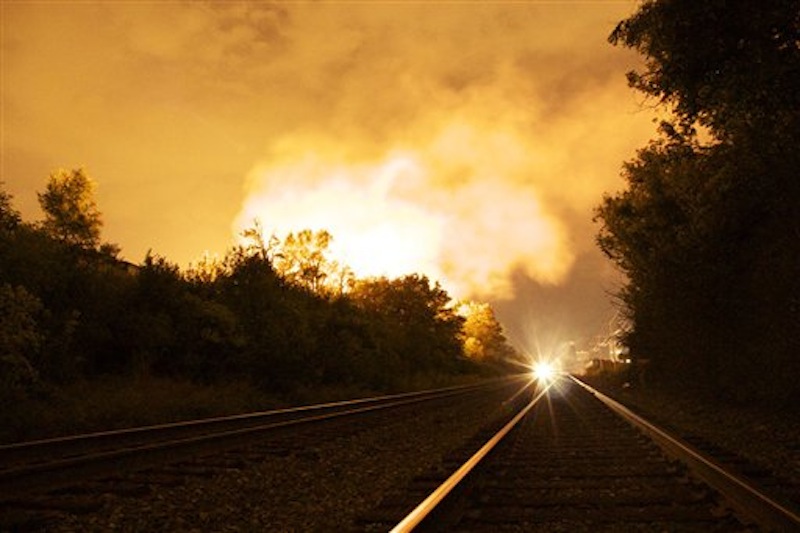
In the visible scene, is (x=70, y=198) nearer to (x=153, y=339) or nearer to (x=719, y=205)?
(x=153, y=339)

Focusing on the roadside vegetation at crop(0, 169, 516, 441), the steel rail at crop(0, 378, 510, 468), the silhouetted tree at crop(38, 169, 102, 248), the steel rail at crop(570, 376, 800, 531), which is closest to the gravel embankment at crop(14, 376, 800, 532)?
the steel rail at crop(570, 376, 800, 531)

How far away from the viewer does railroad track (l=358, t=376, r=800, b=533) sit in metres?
4.95

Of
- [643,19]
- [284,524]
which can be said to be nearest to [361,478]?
[284,524]

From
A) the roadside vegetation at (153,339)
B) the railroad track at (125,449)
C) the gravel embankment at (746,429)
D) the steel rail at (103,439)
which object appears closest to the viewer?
the railroad track at (125,449)

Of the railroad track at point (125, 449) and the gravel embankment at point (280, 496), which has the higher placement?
the railroad track at point (125, 449)

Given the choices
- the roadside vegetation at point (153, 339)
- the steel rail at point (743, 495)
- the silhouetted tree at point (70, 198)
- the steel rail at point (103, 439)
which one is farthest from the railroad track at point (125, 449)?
the silhouetted tree at point (70, 198)

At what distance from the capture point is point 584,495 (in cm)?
621

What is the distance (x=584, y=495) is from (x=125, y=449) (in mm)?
6464

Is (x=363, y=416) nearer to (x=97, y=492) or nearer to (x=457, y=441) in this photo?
(x=457, y=441)

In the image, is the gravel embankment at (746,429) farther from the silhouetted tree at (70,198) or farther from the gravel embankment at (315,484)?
the silhouetted tree at (70,198)

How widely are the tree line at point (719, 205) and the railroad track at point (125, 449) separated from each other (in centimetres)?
932

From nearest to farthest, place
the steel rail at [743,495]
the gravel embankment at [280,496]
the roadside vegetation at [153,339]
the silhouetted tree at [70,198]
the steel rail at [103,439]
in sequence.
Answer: the steel rail at [743,495]
the gravel embankment at [280,496]
the steel rail at [103,439]
the roadside vegetation at [153,339]
the silhouetted tree at [70,198]

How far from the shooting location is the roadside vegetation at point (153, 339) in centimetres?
1427

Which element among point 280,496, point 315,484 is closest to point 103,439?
point 315,484
